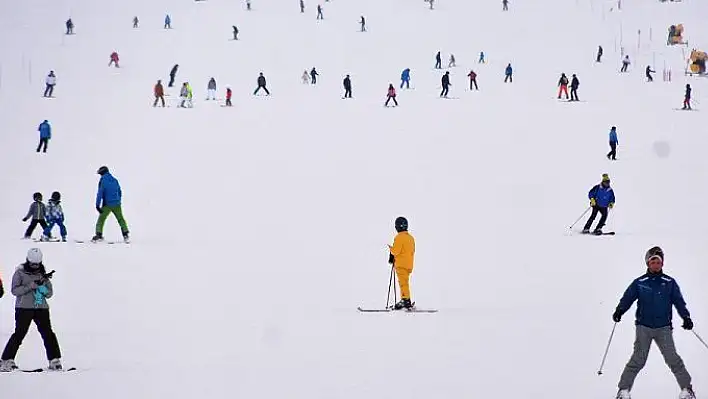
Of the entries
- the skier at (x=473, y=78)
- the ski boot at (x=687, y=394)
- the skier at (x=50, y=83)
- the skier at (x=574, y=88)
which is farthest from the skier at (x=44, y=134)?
the ski boot at (x=687, y=394)

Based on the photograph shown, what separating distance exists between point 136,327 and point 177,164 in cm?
1566

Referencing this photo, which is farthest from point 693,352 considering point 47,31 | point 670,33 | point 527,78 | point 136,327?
point 47,31

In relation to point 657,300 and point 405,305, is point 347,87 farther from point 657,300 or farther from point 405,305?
point 657,300

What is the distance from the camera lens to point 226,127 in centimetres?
3097

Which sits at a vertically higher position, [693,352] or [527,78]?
[527,78]

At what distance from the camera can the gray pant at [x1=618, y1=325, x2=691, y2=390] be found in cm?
731

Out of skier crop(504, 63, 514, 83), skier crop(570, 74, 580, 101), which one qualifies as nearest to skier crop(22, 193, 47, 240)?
skier crop(570, 74, 580, 101)

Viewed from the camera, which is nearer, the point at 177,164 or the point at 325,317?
the point at 325,317

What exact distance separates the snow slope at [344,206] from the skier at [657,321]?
541 millimetres

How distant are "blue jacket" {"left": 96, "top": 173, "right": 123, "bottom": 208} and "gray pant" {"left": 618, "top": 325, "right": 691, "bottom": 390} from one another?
35.0 feet

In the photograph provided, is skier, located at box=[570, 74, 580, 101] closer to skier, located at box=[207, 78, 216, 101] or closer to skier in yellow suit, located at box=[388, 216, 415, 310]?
skier, located at box=[207, 78, 216, 101]

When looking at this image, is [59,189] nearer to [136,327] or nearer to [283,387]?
[136,327]


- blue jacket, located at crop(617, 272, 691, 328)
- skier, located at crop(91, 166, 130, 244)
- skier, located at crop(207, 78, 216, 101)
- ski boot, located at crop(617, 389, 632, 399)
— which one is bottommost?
ski boot, located at crop(617, 389, 632, 399)

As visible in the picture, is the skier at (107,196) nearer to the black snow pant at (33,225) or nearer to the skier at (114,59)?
the black snow pant at (33,225)
